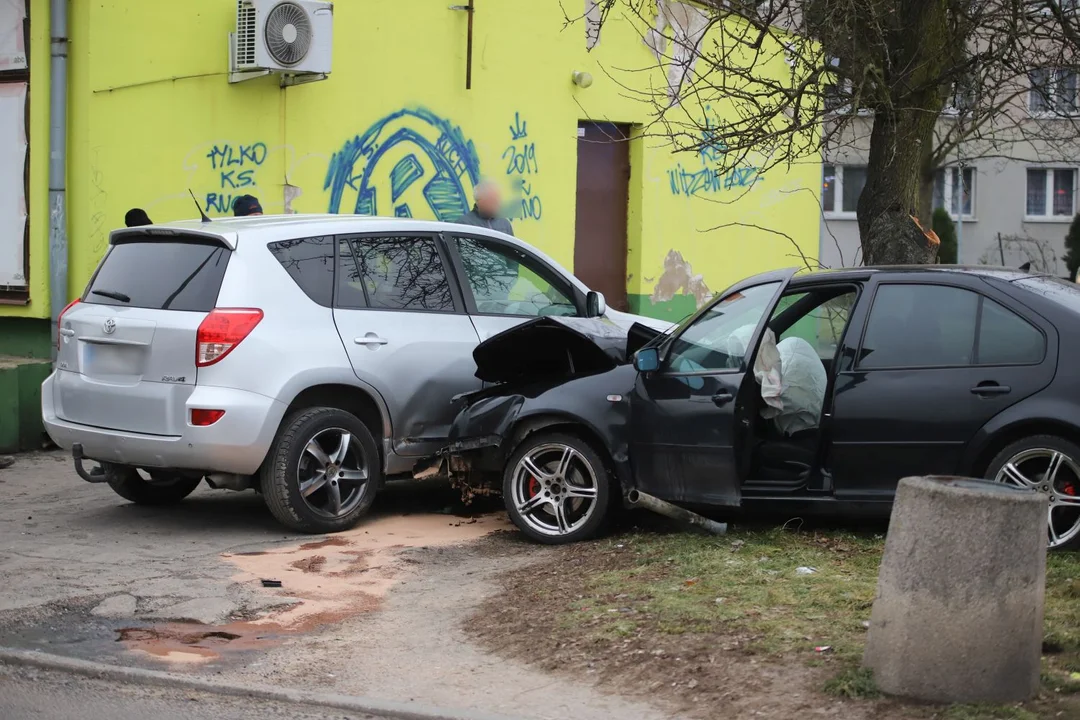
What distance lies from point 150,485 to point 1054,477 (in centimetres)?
569

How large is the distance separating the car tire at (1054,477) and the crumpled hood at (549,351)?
225 centimetres

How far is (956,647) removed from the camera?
15.6ft

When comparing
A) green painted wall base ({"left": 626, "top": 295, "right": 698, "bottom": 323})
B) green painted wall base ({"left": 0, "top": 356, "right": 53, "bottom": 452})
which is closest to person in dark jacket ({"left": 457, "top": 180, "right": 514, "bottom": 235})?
green painted wall base ({"left": 0, "top": 356, "right": 53, "bottom": 452})

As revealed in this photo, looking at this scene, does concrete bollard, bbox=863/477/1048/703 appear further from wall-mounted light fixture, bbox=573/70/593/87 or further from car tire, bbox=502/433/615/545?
wall-mounted light fixture, bbox=573/70/593/87

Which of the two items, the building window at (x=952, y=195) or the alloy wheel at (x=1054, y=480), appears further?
the building window at (x=952, y=195)

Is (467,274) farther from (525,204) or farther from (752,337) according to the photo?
(525,204)

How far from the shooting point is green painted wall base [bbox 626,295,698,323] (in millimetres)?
16891

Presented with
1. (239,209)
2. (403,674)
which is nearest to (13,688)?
(403,674)

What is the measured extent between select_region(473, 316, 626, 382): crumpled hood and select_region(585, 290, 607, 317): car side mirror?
0.41 m

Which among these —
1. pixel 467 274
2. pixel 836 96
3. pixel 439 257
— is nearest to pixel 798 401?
pixel 467 274

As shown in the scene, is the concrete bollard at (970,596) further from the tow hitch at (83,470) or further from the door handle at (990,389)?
the tow hitch at (83,470)

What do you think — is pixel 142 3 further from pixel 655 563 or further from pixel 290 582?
pixel 655 563

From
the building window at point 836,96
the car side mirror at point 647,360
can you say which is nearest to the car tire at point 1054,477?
the car side mirror at point 647,360

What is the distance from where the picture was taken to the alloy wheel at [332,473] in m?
8.08
